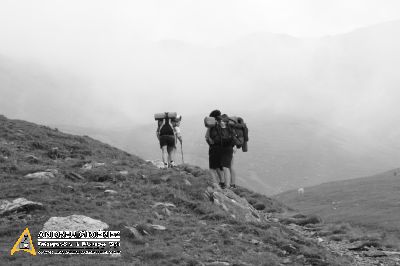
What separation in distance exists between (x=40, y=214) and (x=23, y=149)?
12328mm

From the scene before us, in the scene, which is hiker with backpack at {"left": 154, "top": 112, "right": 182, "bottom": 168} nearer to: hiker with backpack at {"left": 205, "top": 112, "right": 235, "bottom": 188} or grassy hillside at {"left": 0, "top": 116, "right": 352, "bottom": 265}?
grassy hillside at {"left": 0, "top": 116, "right": 352, "bottom": 265}

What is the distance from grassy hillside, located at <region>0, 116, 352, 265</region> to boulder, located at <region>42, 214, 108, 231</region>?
32cm

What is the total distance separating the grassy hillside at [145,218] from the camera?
1362 centimetres

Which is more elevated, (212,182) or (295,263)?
(212,182)

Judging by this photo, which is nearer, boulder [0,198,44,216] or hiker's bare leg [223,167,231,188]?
boulder [0,198,44,216]

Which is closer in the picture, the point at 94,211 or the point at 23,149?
the point at 94,211

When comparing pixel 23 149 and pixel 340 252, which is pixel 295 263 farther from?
pixel 23 149

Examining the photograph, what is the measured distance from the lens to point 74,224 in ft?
48.0

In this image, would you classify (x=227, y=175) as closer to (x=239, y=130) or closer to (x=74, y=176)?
(x=239, y=130)

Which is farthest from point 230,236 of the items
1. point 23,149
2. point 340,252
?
point 23,149

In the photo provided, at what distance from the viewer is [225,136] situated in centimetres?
2220

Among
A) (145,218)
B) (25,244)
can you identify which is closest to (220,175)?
→ (145,218)

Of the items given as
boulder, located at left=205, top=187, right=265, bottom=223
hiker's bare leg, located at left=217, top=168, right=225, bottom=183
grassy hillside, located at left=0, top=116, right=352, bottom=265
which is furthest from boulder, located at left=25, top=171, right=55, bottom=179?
hiker's bare leg, located at left=217, top=168, right=225, bottom=183

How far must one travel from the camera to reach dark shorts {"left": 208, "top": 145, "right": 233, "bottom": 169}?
22.5 m
